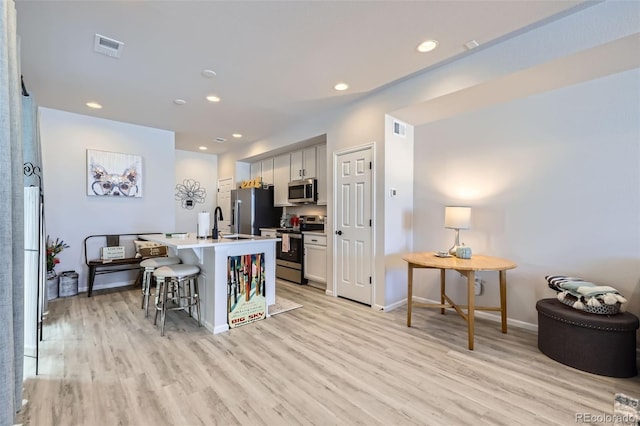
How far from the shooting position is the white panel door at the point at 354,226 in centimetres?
359

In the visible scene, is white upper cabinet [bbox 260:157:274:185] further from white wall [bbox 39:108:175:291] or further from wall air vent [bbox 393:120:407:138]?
wall air vent [bbox 393:120:407:138]

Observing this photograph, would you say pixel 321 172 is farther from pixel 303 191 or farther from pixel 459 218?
pixel 459 218

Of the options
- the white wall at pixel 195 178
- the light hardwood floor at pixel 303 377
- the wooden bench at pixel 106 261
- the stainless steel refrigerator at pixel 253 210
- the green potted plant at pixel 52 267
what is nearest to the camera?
the light hardwood floor at pixel 303 377

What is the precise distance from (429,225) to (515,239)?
37.0 inches

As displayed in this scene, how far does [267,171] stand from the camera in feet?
19.4

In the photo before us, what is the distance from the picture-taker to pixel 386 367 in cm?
217

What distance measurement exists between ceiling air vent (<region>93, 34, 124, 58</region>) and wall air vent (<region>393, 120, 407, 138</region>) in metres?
2.87

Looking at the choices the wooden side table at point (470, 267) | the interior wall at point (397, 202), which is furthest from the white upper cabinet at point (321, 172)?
the wooden side table at point (470, 267)

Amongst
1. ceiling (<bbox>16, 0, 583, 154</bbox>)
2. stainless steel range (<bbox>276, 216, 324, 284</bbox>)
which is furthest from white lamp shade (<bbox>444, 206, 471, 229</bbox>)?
stainless steel range (<bbox>276, 216, 324, 284</bbox>)

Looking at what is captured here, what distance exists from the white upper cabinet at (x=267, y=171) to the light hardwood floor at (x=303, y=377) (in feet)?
11.0

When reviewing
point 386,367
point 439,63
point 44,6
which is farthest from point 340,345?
point 44,6

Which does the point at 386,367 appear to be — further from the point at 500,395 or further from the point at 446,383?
the point at 500,395

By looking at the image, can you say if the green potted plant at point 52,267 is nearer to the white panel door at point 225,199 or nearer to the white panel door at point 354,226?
the white panel door at point 225,199

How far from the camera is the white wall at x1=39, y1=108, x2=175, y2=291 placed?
409 cm
